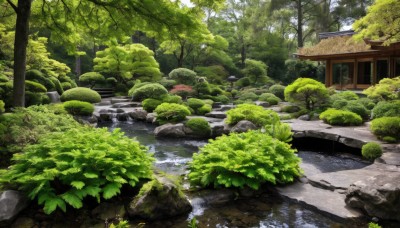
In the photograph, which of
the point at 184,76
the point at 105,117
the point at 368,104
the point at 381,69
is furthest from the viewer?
the point at 184,76

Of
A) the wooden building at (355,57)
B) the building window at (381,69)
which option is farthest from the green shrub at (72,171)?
the building window at (381,69)

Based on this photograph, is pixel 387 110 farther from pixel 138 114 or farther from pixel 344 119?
pixel 138 114

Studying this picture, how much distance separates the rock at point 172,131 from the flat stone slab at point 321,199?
283 inches

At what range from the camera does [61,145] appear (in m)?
4.86

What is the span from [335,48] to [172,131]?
1447 cm

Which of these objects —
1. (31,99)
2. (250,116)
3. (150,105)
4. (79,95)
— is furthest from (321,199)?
(79,95)

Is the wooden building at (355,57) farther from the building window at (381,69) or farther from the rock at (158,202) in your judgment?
the rock at (158,202)

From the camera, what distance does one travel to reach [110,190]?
4508 mm

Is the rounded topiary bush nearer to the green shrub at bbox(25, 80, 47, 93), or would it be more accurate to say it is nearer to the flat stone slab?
the green shrub at bbox(25, 80, 47, 93)

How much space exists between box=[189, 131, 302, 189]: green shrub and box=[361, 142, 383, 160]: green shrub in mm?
3308

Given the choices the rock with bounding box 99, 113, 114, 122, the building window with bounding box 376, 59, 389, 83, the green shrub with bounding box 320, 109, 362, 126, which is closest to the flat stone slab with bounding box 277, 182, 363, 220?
the green shrub with bounding box 320, 109, 362, 126

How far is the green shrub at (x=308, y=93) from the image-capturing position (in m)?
15.6

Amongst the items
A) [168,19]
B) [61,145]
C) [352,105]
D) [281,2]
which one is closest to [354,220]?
[61,145]

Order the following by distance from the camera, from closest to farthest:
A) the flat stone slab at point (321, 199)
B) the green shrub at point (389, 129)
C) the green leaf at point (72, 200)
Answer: the green leaf at point (72, 200) < the flat stone slab at point (321, 199) < the green shrub at point (389, 129)
